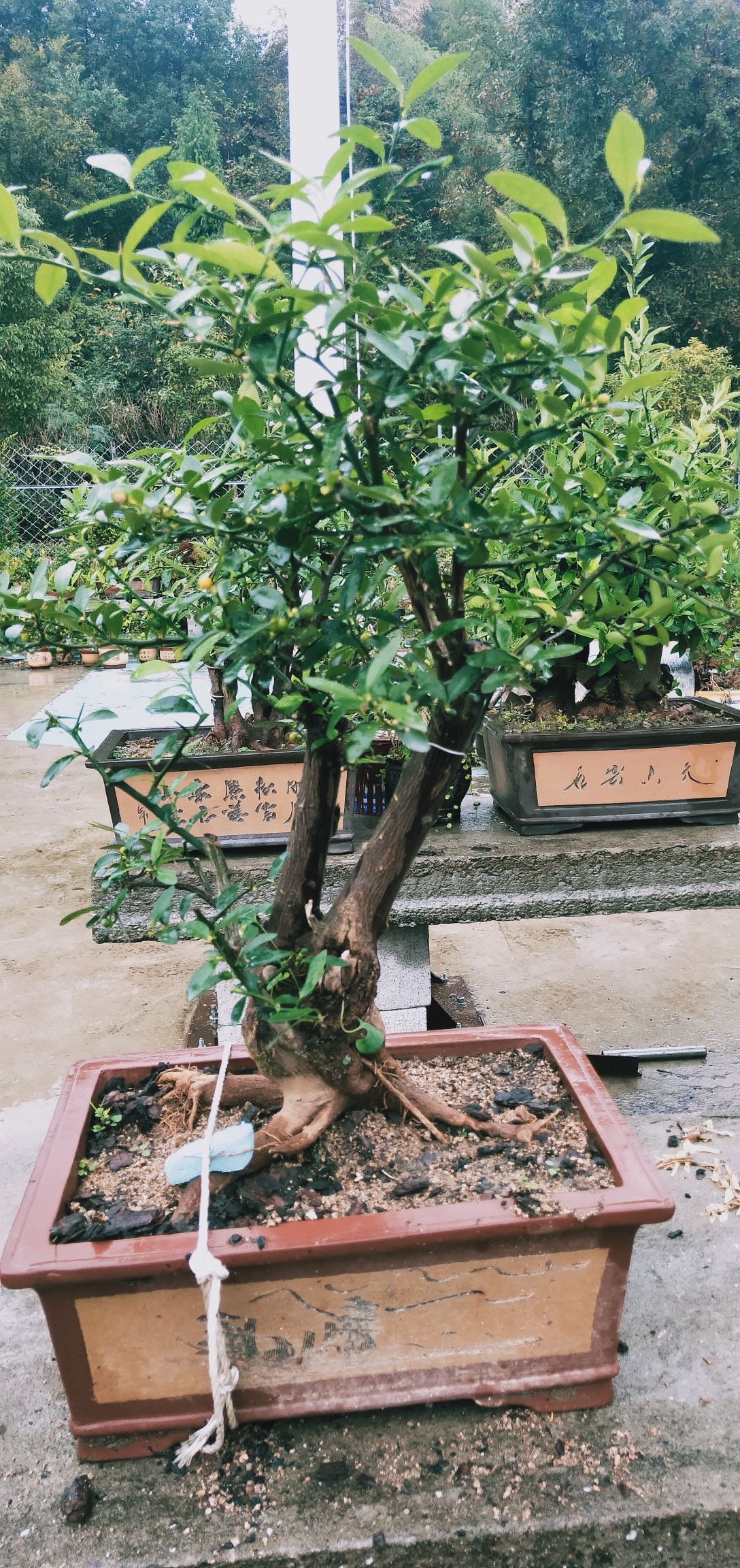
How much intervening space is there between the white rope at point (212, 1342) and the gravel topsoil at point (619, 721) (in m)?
1.01

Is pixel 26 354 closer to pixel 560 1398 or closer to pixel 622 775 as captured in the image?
pixel 622 775

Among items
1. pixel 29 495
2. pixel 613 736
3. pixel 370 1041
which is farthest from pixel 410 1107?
pixel 29 495

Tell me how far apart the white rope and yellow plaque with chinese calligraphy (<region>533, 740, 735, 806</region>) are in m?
0.96

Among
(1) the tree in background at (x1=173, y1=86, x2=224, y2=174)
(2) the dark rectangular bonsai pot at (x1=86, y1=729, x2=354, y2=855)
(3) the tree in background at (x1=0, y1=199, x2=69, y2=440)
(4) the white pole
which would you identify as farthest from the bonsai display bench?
(3) the tree in background at (x1=0, y1=199, x2=69, y2=440)

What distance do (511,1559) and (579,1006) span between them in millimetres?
1325

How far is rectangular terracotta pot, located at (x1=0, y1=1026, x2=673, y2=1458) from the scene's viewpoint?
3.09 ft

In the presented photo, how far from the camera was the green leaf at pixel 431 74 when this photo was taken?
2.06ft

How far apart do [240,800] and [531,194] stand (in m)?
1.21

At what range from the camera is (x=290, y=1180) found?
1.07 m

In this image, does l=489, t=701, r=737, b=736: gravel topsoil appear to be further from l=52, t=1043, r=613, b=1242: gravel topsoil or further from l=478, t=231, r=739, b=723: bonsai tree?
l=52, t=1043, r=613, b=1242: gravel topsoil

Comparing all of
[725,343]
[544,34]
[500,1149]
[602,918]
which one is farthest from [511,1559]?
[725,343]

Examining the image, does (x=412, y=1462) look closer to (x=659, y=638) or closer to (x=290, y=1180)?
(x=290, y=1180)

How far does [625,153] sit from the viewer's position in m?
0.59

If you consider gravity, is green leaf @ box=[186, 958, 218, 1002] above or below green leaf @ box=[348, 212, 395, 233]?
below
